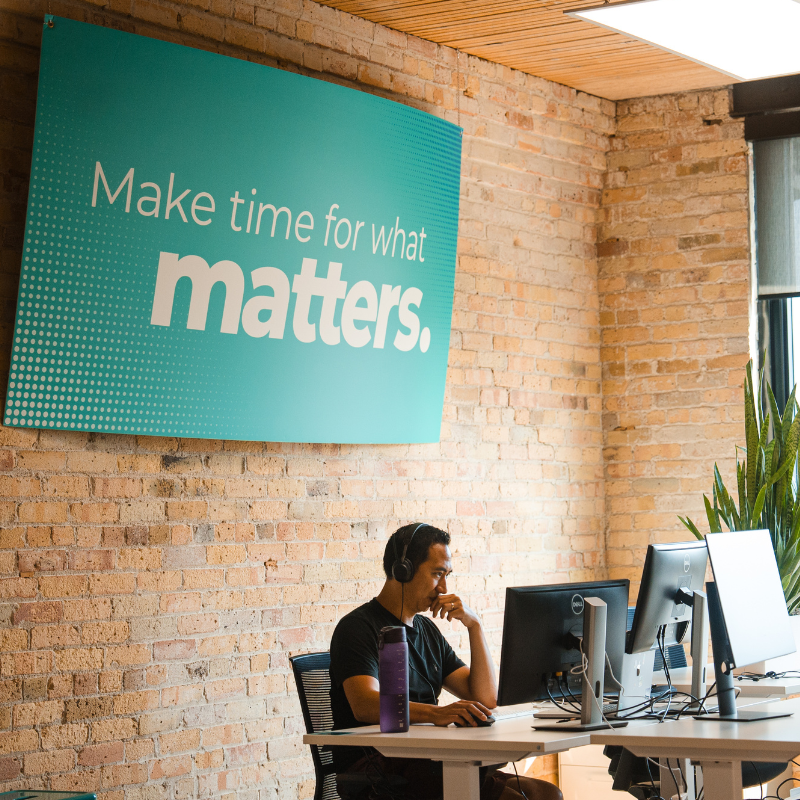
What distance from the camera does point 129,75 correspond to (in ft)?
12.4

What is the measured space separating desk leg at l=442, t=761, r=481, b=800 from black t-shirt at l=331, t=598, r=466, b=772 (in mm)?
384

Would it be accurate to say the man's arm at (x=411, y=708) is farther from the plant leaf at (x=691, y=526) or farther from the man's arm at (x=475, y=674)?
the plant leaf at (x=691, y=526)

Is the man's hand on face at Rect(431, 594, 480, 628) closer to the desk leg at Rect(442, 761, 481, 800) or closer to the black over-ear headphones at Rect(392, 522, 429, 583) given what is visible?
the black over-ear headphones at Rect(392, 522, 429, 583)

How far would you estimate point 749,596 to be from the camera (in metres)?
3.33

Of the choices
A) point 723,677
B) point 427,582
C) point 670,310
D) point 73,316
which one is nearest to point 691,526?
point 670,310

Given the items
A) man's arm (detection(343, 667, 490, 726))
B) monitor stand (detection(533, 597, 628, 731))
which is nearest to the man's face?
man's arm (detection(343, 667, 490, 726))

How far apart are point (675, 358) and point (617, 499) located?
827mm

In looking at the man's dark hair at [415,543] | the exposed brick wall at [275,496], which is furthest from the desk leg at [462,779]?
the exposed brick wall at [275,496]

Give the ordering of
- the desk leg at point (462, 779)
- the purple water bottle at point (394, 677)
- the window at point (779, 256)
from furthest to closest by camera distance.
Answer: the window at point (779, 256) → the purple water bottle at point (394, 677) → the desk leg at point (462, 779)

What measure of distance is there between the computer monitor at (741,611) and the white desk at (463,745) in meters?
0.52

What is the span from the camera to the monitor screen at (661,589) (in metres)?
3.36

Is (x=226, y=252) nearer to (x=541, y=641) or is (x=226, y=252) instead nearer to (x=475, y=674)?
(x=475, y=674)

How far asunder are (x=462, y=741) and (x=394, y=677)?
0.27 meters

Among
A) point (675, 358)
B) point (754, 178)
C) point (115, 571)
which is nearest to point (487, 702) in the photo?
point (115, 571)
